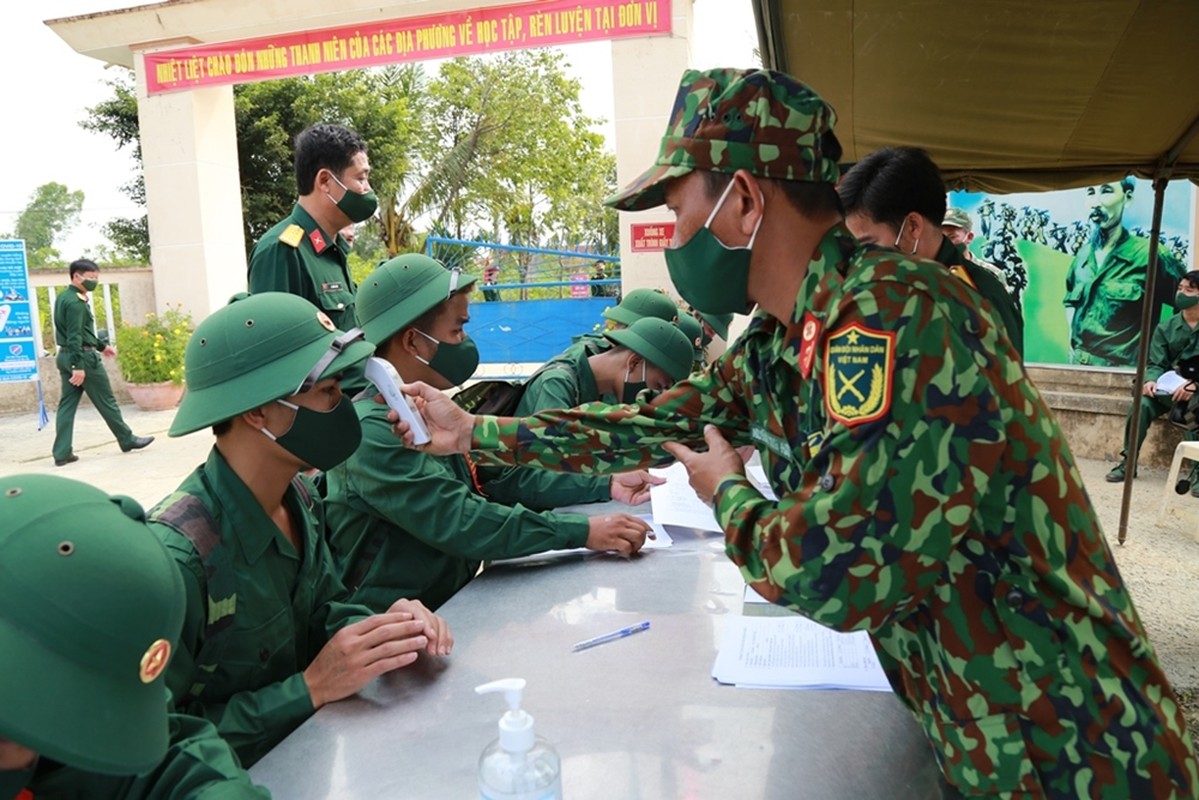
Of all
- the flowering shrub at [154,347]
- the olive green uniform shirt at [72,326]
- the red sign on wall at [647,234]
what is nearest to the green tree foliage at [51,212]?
the flowering shrub at [154,347]

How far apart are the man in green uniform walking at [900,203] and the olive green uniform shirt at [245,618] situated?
1972 mm

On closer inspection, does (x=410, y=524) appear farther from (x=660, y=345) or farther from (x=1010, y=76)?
(x=1010, y=76)

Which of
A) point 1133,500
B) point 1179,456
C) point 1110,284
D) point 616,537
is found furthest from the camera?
point 1110,284

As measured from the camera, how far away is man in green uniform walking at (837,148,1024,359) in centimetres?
272

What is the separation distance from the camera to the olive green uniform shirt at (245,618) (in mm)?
1330

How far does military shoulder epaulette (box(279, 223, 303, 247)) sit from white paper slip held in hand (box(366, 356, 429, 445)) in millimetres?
1780

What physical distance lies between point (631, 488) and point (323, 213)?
1.73 metres

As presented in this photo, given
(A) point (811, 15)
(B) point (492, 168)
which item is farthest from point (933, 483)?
(B) point (492, 168)

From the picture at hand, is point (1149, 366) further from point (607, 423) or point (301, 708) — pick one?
point (301, 708)

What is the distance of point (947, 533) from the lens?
889mm

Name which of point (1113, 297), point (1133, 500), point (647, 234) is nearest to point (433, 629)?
point (1133, 500)

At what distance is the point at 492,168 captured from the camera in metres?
22.3

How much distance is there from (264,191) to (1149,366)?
46.5 ft

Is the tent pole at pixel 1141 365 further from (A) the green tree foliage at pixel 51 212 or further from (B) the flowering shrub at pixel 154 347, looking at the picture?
(A) the green tree foliage at pixel 51 212
